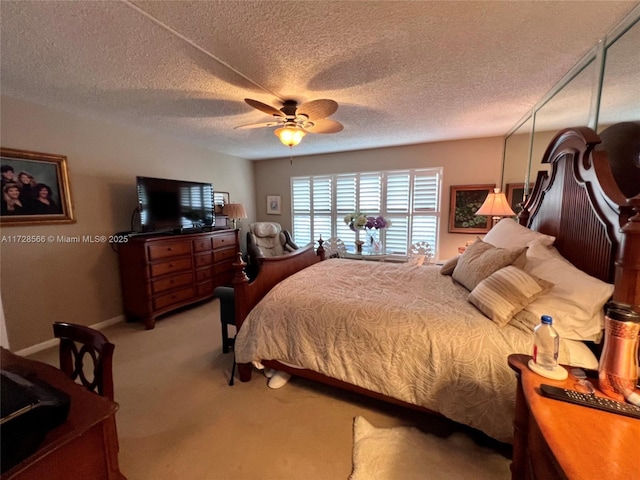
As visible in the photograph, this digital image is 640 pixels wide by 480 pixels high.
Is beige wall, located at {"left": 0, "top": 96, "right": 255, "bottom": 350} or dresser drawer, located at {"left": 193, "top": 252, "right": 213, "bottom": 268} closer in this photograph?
beige wall, located at {"left": 0, "top": 96, "right": 255, "bottom": 350}

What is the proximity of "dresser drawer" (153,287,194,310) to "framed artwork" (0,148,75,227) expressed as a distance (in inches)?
49.0

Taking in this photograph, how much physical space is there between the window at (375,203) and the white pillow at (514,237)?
191 cm

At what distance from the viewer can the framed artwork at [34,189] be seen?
2379mm

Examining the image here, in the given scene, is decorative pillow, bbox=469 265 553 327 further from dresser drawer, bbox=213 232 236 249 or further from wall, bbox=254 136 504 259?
dresser drawer, bbox=213 232 236 249

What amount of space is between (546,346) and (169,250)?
3.59 metres

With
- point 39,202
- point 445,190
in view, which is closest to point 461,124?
point 445,190

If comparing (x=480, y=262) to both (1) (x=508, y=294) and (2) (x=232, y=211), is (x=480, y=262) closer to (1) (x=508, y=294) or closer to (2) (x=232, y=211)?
(1) (x=508, y=294)

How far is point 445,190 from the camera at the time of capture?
417cm

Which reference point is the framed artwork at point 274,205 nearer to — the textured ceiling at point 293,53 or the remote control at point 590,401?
the textured ceiling at point 293,53

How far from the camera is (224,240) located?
4.11m

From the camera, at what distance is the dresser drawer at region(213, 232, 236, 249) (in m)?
3.96

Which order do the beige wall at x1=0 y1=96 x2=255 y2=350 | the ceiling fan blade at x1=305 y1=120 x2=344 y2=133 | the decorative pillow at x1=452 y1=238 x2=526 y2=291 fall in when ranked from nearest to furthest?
the decorative pillow at x1=452 y1=238 x2=526 y2=291 → the ceiling fan blade at x1=305 y1=120 x2=344 y2=133 → the beige wall at x1=0 y1=96 x2=255 y2=350


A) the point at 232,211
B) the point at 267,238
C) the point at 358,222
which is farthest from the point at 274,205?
the point at 358,222

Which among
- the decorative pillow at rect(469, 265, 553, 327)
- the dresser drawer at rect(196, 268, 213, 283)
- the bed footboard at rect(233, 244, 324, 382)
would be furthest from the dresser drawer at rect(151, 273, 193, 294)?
the decorative pillow at rect(469, 265, 553, 327)
